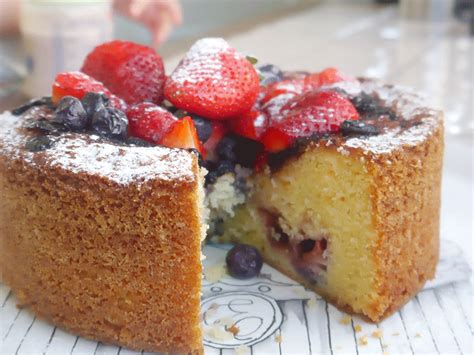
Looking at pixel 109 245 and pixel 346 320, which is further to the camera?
pixel 346 320

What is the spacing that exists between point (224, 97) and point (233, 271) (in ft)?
1.69

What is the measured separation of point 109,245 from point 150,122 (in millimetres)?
346

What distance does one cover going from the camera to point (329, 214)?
1757 millimetres

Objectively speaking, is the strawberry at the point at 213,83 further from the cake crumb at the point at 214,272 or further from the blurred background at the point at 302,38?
the cake crumb at the point at 214,272

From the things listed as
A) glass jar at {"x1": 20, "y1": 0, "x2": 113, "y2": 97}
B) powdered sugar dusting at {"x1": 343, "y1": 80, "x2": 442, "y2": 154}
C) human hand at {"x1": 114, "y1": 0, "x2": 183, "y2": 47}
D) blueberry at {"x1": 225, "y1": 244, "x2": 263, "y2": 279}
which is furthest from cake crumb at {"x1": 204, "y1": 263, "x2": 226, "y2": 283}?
human hand at {"x1": 114, "y1": 0, "x2": 183, "y2": 47}

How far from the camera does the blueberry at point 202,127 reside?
1.75 m

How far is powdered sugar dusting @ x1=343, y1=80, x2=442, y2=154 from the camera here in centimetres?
166

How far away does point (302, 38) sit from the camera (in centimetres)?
527

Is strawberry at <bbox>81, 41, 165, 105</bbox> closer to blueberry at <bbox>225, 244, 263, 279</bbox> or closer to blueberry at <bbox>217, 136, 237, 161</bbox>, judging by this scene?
blueberry at <bbox>217, 136, 237, 161</bbox>

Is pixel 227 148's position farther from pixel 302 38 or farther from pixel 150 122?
pixel 302 38

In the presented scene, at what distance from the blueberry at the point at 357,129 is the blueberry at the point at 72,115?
680 mm

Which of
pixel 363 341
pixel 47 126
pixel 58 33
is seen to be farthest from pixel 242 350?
pixel 58 33

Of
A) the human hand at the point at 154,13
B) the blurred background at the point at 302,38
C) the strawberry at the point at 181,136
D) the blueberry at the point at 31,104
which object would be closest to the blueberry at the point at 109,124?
the strawberry at the point at 181,136

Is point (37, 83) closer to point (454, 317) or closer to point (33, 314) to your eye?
point (33, 314)
